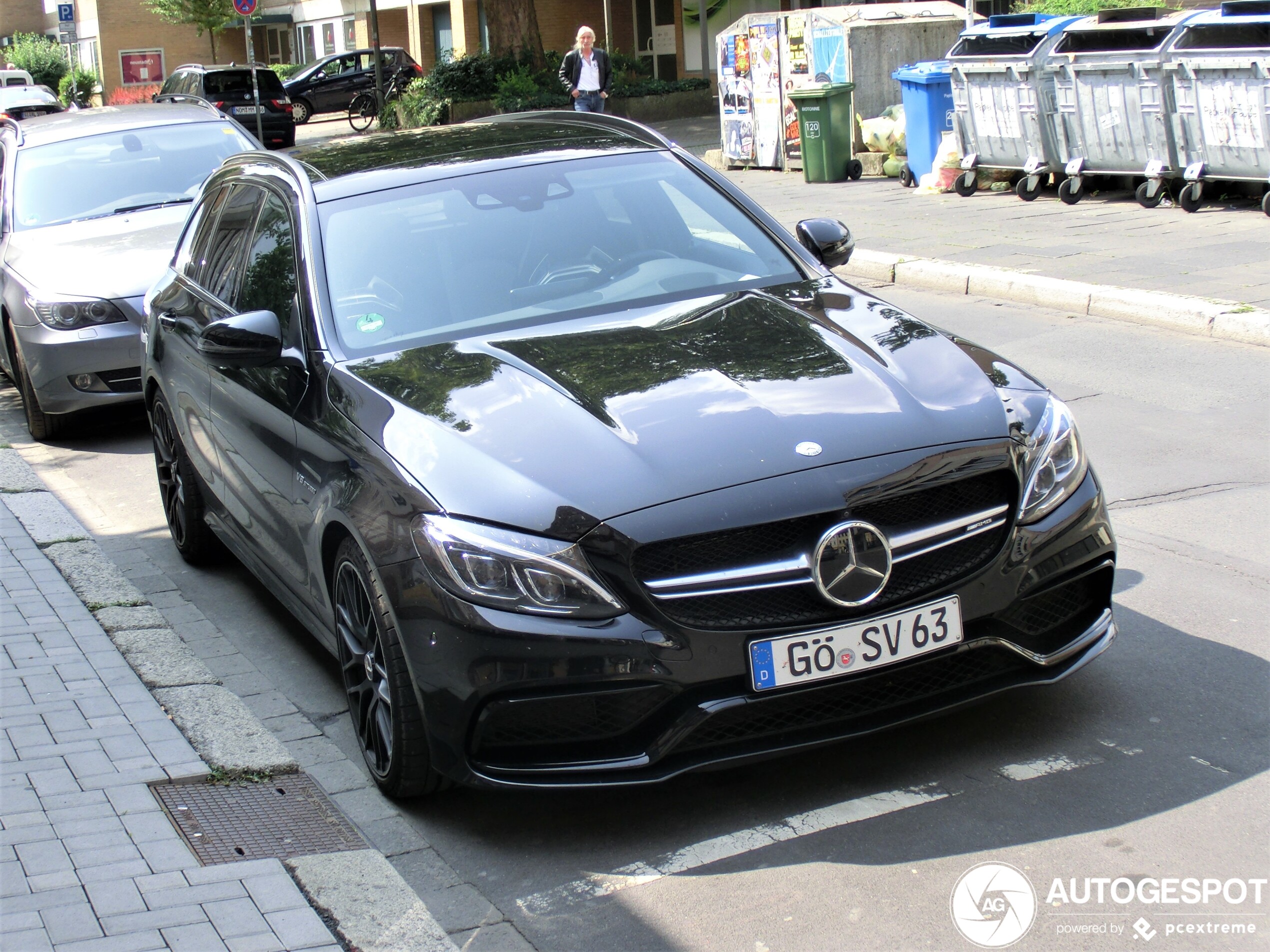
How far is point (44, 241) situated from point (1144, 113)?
9188mm

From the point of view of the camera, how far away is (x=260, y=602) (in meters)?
5.72

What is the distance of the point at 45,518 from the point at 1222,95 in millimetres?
9824

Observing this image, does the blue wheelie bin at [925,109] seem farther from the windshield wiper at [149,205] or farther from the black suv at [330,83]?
the black suv at [330,83]

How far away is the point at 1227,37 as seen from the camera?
11.9 meters

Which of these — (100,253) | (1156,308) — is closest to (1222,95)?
(1156,308)

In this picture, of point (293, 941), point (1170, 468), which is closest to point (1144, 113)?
point (1170, 468)

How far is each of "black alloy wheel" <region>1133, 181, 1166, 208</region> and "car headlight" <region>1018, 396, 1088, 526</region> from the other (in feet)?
32.8

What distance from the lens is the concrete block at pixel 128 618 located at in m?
5.32

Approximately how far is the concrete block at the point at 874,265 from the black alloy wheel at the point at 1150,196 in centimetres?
287

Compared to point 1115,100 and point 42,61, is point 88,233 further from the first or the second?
point 42,61

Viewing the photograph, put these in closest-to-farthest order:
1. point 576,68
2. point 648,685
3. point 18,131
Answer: point 648,685 → point 18,131 → point 576,68

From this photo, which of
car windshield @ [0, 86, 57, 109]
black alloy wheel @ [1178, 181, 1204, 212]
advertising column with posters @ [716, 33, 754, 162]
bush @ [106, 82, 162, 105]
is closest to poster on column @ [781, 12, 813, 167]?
advertising column with posters @ [716, 33, 754, 162]

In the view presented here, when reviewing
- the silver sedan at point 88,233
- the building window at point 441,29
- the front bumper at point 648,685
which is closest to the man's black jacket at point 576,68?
the silver sedan at point 88,233

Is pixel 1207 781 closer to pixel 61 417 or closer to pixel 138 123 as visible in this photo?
pixel 61 417
